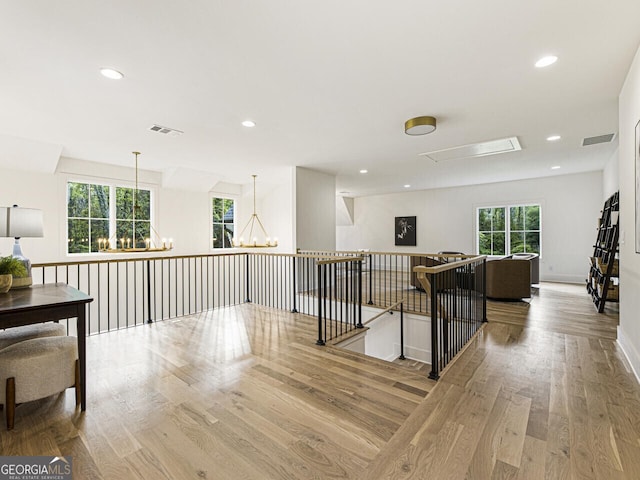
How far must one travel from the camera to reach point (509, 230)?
843 cm

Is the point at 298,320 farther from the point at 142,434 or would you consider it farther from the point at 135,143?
the point at 135,143

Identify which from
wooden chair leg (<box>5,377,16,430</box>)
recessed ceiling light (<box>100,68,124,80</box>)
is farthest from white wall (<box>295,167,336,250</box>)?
wooden chair leg (<box>5,377,16,430</box>)

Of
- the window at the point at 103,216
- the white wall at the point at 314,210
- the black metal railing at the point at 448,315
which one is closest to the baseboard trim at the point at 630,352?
the black metal railing at the point at 448,315

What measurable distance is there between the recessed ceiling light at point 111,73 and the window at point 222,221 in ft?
17.3

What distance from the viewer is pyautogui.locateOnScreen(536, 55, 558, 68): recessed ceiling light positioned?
8.38 feet

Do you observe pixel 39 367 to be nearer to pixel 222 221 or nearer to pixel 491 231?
pixel 222 221

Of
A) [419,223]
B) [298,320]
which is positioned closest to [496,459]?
[298,320]

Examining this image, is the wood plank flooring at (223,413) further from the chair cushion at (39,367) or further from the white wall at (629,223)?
the white wall at (629,223)

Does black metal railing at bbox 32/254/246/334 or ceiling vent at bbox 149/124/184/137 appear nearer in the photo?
ceiling vent at bbox 149/124/184/137

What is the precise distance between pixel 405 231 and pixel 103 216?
822cm

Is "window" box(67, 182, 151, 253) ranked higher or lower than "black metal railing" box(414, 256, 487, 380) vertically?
higher

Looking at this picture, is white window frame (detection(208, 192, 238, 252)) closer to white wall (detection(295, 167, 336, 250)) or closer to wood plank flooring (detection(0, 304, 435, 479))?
white wall (detection(295, 167, 336, 250))

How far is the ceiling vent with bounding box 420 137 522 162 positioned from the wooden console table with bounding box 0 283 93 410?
5342 millimetres

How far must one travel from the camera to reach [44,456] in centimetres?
178
